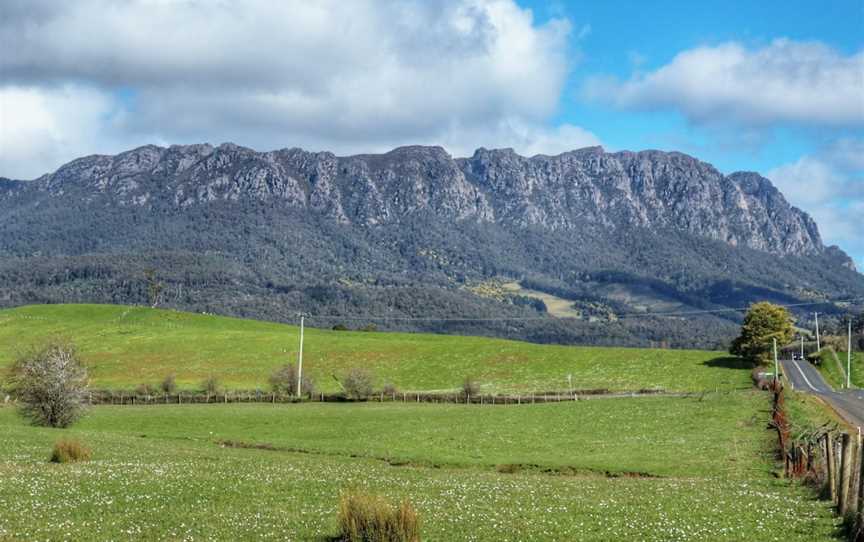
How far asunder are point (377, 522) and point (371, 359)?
4214 inches

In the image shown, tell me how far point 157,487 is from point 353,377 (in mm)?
68908

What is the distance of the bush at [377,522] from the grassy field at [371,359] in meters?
81.6

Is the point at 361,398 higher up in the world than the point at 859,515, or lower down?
lower down

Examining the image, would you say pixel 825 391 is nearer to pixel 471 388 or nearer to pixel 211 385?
pixel 471 388

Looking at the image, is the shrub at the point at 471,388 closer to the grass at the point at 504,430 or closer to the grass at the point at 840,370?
the grass at the point at 504,430

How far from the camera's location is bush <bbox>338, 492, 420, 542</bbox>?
56.6ft

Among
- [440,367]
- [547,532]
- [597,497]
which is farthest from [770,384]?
[547,532]

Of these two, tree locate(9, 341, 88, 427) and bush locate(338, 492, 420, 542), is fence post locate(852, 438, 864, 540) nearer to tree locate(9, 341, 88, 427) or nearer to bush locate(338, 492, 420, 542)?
bush locate(338, 492, 420, 542)

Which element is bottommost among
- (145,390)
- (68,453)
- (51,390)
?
(145,390)

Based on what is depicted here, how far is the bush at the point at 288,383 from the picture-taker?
97.7 m

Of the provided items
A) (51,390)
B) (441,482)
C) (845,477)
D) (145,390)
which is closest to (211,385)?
(145,390)

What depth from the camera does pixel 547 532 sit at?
20484mm

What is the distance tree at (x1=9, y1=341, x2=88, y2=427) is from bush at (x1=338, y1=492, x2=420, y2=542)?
4248 centimetres

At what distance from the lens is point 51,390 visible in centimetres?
5491
